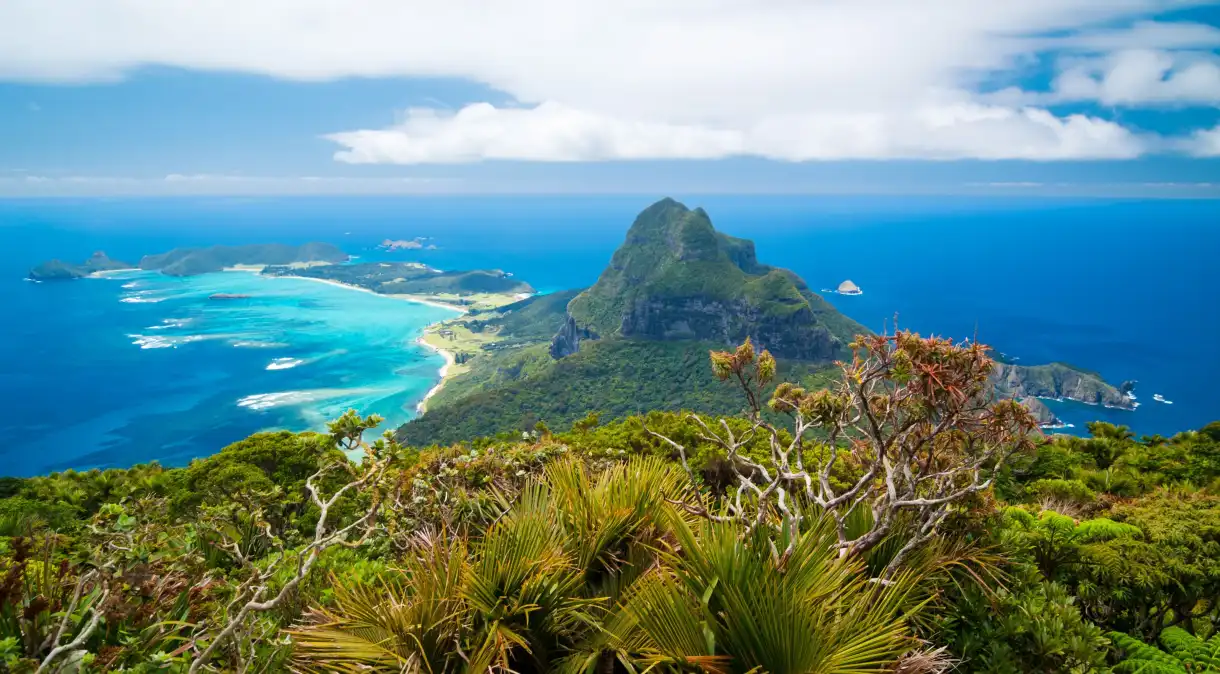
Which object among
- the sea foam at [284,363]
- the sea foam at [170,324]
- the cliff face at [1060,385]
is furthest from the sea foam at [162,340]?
the cliff face at [1060,385]

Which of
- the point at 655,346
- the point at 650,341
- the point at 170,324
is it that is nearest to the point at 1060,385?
the point at 655,346

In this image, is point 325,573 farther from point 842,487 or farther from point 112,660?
point 842,487

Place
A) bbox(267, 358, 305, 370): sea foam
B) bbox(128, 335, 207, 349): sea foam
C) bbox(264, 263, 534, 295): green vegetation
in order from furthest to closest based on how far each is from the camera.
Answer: bbox(264, 263, 534, 295): green vegetation
bbox(128, 335, 207, 349): sea foam
bbox(267, 358, 305, 370): sea foam

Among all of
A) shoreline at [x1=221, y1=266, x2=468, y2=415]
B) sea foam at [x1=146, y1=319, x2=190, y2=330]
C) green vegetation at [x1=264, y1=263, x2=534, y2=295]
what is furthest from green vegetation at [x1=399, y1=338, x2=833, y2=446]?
green vegetation at [x1=264, y1=263, x2=534, y2=295]

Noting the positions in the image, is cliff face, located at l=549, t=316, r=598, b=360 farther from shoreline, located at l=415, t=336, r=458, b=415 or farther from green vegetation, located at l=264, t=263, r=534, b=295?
green vegetation, located at l=264, t=263, r=534, b=295

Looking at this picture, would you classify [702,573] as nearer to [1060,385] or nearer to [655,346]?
[655,346]
